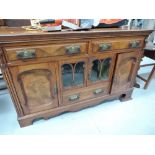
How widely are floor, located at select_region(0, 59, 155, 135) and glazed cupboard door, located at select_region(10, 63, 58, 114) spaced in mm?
211

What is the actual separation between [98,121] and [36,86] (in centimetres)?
75

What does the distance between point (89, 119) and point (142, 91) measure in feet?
3.04

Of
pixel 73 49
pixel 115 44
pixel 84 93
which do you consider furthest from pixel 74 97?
pixel 115 44

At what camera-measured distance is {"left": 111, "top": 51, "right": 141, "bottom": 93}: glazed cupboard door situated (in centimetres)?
132

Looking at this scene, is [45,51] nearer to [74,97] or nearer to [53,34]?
[53,34]

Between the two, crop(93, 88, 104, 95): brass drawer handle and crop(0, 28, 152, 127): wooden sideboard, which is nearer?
crop(0, 28, 152, 127): wooden sideboard

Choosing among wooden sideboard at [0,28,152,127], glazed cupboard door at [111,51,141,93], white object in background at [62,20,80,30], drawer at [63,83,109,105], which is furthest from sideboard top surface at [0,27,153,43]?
drawer at [63,83,109,105]

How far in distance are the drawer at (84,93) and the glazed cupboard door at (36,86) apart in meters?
A: 0.12

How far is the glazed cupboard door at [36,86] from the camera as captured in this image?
1015 millimetres

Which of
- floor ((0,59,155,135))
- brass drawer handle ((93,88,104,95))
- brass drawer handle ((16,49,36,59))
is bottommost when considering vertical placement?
floor ((0,59,155,135))

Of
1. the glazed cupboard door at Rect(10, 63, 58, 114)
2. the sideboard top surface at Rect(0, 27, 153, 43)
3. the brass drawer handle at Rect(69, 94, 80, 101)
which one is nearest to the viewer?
the sideboard top surface at Rect(0, 27, 153, 43)

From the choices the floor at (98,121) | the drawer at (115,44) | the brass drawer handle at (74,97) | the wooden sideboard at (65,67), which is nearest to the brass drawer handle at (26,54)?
the wooden sideboard at (65,67)

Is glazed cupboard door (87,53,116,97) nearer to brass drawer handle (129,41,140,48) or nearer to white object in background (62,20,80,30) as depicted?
brass drawer handle (129,41,140,48)

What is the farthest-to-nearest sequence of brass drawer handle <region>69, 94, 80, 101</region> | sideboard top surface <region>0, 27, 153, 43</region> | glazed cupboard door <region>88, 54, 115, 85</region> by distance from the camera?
brass drawer handle <region>69, 94, 80, 101</region>
glazed cupboard door <region>88, 54, 115, 85</region>
sideboard top surface <region>0, 27, 153, 43</region>
